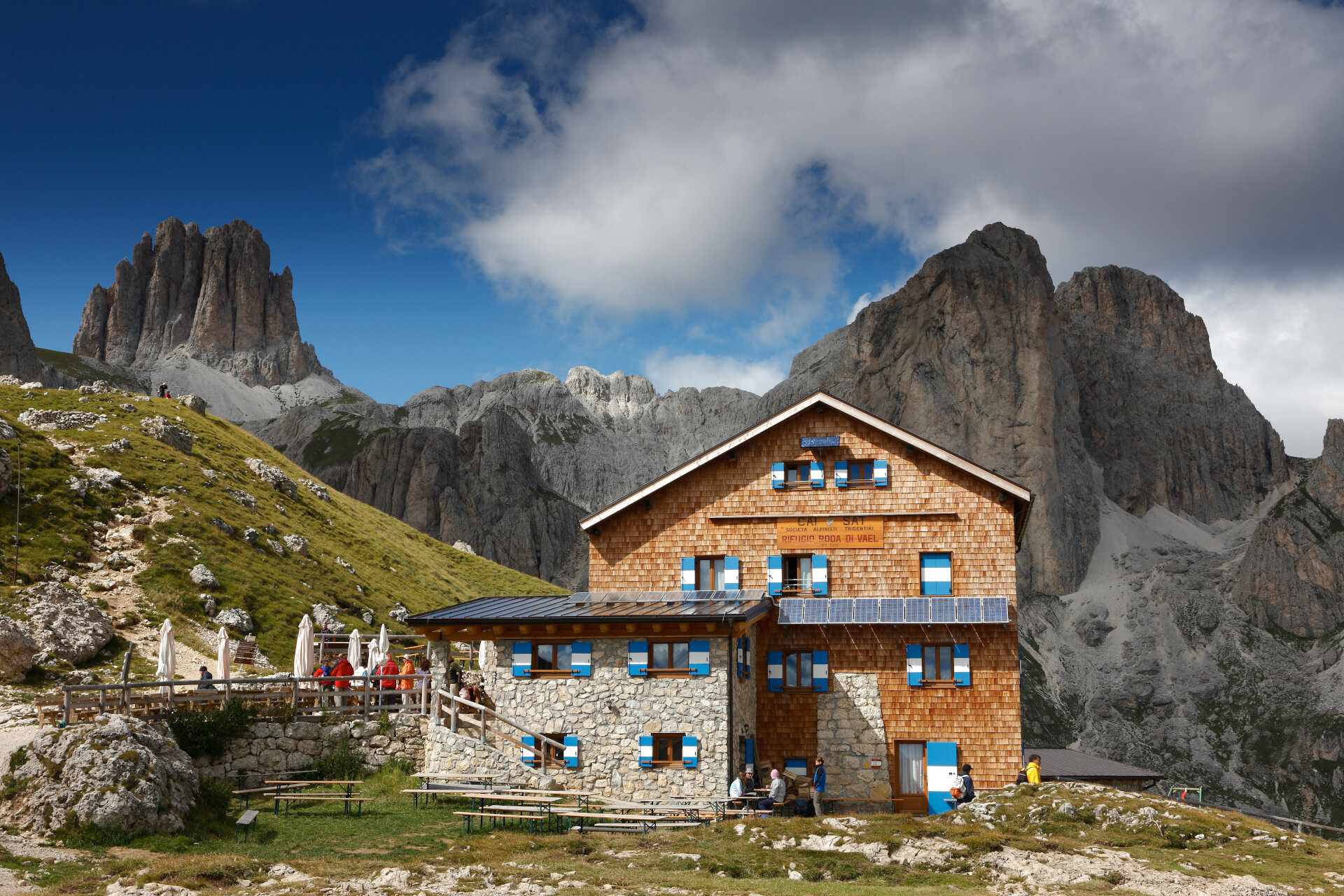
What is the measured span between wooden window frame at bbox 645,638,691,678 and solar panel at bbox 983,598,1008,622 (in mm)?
10527

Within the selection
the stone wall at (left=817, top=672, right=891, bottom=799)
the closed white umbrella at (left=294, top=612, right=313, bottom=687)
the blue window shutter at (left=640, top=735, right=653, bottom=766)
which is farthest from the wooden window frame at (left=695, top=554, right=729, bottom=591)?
the closed white umbrella at (left=294, top=612, right=313, bottom=687)

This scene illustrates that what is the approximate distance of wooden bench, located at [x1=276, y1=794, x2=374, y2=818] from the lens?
2619 centimetres

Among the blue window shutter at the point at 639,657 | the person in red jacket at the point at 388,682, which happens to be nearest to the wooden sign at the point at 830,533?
the blue window shutter at the point at 639,657

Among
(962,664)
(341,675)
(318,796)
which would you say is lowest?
(318,796)

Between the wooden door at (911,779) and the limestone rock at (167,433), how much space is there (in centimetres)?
5110

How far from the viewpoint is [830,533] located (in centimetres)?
3684

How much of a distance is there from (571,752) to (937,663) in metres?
12.9

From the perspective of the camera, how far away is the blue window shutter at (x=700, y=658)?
30.6m

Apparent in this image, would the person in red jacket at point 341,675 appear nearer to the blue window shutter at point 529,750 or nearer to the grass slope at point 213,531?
the blue window shutter at point 529,750

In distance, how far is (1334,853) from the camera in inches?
936

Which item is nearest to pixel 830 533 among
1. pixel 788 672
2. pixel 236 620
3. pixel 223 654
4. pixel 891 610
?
pixel 891 610

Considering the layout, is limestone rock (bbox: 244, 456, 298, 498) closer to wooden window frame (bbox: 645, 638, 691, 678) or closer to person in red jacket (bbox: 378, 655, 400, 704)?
person in red jacket (bbox: 378, 655, 400, 704)

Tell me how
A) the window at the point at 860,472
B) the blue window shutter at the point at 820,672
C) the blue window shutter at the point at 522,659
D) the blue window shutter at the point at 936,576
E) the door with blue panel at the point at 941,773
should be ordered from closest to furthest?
1. the blue window shutter at the point at 522,659
2. the door with blue panel at the point at 941,773
3. the blue window shutter at the point at 820,672
4. the blue window shutter at the point at 936,576
5. the window at the point at 860,472

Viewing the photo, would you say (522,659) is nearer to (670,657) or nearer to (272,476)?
(670,657)
